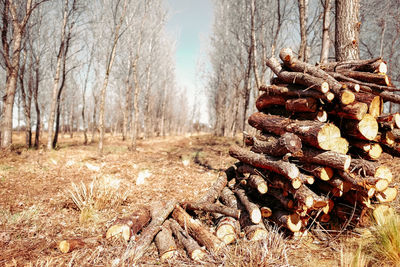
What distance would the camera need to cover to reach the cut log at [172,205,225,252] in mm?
2727

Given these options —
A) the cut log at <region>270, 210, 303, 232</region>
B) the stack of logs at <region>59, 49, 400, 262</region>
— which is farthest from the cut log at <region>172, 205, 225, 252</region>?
the cut log at <region>270, 210, 303, 232</region>

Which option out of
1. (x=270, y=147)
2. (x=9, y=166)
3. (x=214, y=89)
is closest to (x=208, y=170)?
(x=270, y=147)

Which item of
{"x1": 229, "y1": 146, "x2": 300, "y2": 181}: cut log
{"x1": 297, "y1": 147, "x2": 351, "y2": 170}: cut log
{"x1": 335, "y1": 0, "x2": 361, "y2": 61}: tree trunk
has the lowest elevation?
{"x1": 229, "y1": 146, "x2": 300, "y2": 181}: cut log

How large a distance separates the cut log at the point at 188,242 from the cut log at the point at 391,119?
314 cm

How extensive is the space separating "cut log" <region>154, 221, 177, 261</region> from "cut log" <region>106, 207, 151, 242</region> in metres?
0.38

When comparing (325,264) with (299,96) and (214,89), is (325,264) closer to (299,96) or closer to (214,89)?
(299,96)

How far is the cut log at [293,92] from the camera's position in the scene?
10.2ft

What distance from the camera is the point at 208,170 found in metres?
7.80

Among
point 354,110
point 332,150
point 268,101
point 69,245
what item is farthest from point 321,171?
point 69,245

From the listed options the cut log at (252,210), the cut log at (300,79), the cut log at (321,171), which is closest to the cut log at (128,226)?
the cut log at (252,210)

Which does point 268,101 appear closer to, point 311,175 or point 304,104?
point 304,104

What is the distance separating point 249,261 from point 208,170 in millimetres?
5303

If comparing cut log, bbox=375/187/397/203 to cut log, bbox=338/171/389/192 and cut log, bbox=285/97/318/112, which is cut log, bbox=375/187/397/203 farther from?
cut log, bbox=285/97/318/112

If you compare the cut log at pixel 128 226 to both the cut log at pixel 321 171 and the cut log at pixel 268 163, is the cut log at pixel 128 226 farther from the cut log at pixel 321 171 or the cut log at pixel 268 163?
the cut log at pixel 321 171
